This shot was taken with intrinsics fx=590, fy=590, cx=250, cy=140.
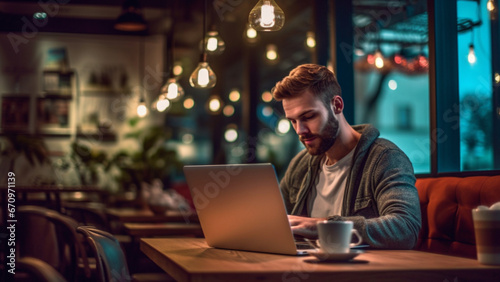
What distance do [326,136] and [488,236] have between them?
3.51 ft

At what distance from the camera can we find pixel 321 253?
5.36 feet

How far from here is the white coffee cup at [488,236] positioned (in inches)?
62.4

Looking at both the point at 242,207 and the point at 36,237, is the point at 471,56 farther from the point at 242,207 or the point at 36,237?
the point at 36,237

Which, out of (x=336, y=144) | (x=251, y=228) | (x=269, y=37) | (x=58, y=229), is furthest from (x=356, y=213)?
(x=269, y=37)

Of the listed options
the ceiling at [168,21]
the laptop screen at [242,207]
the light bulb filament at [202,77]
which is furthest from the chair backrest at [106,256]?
the ceiling at [168,21]

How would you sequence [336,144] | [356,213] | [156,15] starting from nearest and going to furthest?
1. [356,213]
2. [336,144]
3. [156,15]

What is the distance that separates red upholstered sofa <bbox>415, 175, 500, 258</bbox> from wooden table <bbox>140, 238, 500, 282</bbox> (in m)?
0.52

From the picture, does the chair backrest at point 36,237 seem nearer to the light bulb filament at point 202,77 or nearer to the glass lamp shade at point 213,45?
the light bulb filament at point 202,77

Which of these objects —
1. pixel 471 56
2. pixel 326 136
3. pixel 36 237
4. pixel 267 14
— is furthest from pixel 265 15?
pixel 36 237

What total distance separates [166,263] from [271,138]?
14306 mm

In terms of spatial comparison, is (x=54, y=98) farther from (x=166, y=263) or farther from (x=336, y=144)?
(x=166, y=263)

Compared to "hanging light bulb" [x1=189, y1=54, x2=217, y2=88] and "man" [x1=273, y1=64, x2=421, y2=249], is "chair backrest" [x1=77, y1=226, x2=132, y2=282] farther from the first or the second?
"hanging light bulb" [x1=189, y1=54, x2=217, y2=88]

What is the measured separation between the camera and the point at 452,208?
2.45m

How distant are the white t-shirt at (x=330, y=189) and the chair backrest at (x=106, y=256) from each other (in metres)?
0.98
